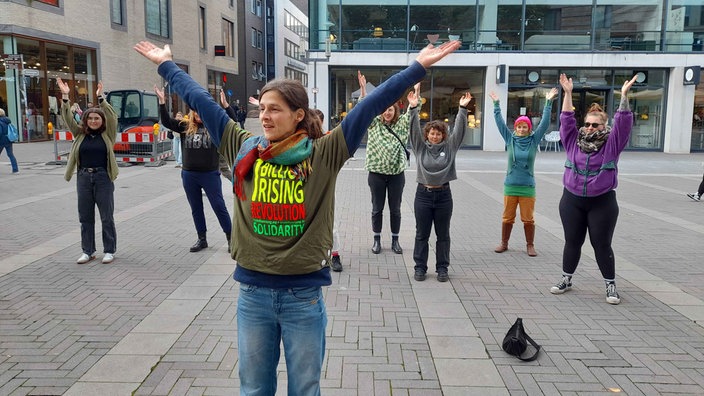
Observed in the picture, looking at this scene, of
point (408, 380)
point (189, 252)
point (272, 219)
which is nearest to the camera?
point (272, 219)

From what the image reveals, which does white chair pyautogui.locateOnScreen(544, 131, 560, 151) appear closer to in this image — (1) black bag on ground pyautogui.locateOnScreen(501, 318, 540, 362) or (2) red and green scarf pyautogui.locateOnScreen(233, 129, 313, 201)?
(1) black bag on ground pyautogui.locateOnScreen(501, 318, 540, 362)

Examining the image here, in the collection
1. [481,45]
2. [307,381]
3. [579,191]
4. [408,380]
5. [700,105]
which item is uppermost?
[481,45]

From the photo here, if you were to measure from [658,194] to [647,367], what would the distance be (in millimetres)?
9586

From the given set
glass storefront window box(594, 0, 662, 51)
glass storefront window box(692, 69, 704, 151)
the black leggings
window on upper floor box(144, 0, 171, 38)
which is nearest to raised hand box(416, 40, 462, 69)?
the black leggings

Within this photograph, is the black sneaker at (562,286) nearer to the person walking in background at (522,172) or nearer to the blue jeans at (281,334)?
the person walking in background at (522,172)

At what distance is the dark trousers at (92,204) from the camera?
6.26m

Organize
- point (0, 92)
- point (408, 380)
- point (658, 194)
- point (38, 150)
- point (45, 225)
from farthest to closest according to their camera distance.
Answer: point (0, 92), point (38, 150), point (658, 194), point (45, 225), point (408, 380)

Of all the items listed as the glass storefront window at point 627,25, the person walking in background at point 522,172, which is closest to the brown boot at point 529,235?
the person walking in background at point 522,172

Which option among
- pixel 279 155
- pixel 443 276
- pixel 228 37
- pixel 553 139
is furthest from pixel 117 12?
pixel 279 155

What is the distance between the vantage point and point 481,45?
22984 millimetres

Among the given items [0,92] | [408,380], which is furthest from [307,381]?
[0,92]

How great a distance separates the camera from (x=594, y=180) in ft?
16.4

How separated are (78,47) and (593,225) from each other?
24.2m

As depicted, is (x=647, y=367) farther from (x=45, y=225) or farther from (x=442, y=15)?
(x=442, y=15)
